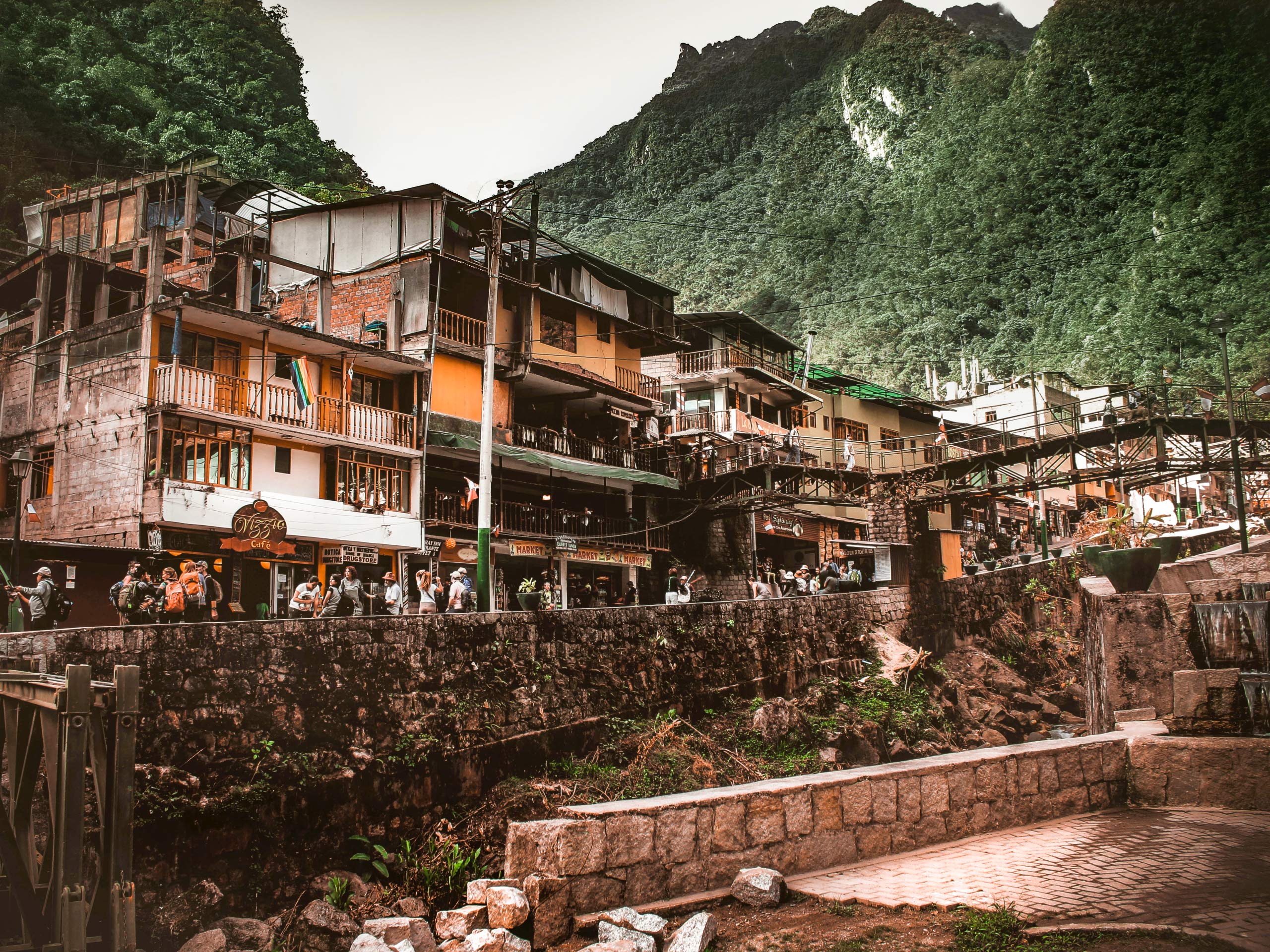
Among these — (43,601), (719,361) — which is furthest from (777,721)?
(719,361)

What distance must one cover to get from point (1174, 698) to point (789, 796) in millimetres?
3861

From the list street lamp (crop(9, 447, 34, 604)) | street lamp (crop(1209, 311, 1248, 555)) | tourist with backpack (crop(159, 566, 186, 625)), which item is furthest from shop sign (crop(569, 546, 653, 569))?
street lamp (crop(1209, 311, 1248, 555))

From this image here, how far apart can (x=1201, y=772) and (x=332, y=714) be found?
1042 centimetres

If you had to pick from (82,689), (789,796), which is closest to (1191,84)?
(789,796)

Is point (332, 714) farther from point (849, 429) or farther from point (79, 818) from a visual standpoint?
point (849, 429)

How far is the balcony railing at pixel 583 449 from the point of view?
28.6m

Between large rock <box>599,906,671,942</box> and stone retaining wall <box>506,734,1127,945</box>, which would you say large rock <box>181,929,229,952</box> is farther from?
large rock <box>599,906,671,942</box>

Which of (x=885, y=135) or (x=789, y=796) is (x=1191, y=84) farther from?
(x=885, y=135)

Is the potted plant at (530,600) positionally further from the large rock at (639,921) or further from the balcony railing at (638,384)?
the balcony railing at (638,384)

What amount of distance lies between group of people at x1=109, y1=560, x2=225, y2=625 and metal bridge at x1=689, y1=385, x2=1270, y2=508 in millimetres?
17926

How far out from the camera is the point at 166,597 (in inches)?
561

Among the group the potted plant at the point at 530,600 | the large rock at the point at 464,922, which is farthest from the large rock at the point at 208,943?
the potted plant at the point at 530,600

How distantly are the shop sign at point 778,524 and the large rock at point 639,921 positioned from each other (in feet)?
90.4

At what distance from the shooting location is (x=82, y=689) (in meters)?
4.55
